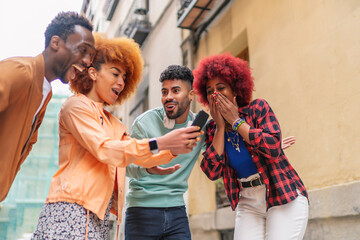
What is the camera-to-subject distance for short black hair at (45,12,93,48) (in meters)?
1.92

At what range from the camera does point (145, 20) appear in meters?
11.3

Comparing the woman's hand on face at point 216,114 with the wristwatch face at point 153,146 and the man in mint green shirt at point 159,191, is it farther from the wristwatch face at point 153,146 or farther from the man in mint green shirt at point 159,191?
A: the wristwatch face at point 153,146

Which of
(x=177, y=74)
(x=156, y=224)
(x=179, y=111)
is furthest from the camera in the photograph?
(x=177, y=74)

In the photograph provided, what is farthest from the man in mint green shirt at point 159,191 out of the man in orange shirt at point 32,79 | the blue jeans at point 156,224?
the man in orange shirt at point 32,79

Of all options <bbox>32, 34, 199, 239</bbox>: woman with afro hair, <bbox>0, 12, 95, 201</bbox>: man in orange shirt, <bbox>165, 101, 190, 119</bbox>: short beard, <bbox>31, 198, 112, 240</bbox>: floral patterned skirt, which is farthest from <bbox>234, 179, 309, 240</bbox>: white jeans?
A: <bbox>0, 12, 95, 201</bbox>: man in orange shirt

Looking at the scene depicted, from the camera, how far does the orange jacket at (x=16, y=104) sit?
4.90ft

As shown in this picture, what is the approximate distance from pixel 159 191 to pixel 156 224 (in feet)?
0.83

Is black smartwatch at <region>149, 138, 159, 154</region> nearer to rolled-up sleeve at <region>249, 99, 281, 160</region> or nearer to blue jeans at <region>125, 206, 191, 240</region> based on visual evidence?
rolled-up sleeve at <region>249, 99, 281, 160</region>

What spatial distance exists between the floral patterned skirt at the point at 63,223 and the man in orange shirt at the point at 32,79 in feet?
0.97

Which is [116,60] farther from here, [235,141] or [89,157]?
[235,141]

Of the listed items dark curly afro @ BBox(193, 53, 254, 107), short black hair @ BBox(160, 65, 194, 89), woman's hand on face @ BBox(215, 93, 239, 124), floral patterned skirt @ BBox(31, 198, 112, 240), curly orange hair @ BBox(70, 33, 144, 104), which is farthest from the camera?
short black hair @ BBox(160, 65, 194, 89)

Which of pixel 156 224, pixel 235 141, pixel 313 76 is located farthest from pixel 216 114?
pixel 313 76

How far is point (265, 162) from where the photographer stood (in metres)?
2.56

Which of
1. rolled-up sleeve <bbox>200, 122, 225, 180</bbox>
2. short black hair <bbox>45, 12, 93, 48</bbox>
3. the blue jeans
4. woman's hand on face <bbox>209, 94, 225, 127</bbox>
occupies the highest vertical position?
short black hair <bbox>45, 12, 93, 48</bbox>
